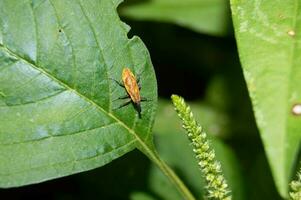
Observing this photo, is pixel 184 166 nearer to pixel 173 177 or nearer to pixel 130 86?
pixel 173 177

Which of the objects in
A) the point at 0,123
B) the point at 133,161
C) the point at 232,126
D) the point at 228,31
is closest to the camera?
the point at 0,123

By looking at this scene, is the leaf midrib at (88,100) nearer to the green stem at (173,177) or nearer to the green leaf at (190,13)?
the green stem at (173,177)

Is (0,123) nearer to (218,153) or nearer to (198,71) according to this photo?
Answer: (218,153)

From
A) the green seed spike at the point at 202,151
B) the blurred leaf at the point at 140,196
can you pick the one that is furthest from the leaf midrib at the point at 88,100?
the blurred leaf at the point at 140,196

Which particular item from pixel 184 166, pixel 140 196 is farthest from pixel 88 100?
pixel 184 166

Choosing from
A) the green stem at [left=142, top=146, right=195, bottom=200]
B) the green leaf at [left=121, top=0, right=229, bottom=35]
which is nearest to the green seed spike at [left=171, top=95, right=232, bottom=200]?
the green stem at [left=142, top=146, right=195, bottom=200]

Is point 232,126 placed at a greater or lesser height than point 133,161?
lesser

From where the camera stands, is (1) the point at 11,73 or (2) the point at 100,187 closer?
(1) the point at 11,73

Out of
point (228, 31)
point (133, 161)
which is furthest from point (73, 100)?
point (228, 31)
